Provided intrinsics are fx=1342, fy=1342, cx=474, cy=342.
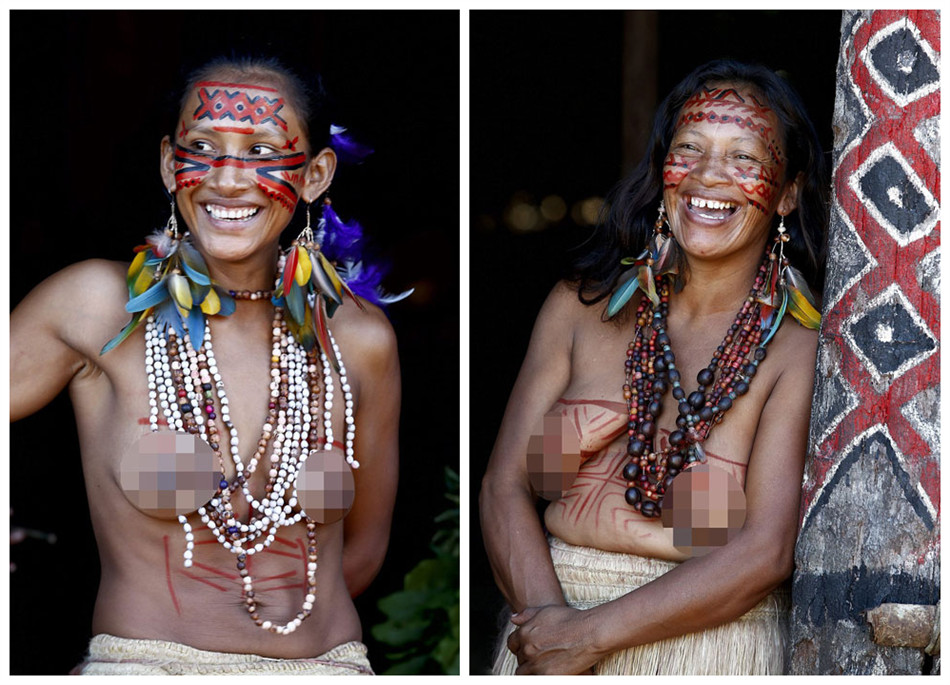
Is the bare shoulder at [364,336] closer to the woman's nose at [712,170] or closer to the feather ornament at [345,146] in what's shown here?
the feather ornament at [345,146]

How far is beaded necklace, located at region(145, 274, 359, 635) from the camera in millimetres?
3061

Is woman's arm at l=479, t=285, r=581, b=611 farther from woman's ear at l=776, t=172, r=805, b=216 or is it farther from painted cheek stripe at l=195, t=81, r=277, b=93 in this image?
painted cheek stripe at l=195, t=81, r=277, b=93

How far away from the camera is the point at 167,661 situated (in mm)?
2988

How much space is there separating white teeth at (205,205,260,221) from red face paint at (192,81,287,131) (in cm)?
20

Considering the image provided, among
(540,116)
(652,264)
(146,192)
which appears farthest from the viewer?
(540,116)

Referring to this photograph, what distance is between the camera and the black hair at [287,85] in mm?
3182

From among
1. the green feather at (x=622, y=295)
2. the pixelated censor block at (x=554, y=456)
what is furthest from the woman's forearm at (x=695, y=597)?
the green feather at (x=622, y=295)

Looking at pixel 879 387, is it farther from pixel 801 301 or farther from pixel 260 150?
pixel 260 150

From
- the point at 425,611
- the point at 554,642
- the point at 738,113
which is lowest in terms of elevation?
the point at 425,611

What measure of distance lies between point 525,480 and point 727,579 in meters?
0.64

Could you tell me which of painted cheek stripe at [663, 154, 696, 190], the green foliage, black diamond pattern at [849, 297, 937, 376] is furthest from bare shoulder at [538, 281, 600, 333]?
the green foliage

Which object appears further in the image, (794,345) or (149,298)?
(794,345)

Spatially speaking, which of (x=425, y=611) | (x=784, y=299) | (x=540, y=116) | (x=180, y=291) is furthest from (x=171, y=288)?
(x=540, y=116)

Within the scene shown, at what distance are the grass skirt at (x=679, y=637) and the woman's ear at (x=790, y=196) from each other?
93cm
